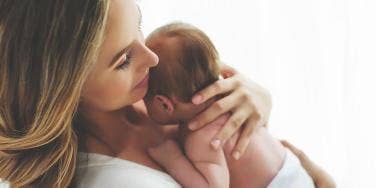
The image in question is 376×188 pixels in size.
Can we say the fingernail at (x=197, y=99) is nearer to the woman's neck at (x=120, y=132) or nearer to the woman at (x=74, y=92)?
the woman at (x=74, y=92)

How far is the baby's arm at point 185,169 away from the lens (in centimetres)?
111

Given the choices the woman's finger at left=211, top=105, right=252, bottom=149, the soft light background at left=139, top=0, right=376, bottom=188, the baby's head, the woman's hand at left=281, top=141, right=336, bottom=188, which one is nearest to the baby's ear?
the baby's head

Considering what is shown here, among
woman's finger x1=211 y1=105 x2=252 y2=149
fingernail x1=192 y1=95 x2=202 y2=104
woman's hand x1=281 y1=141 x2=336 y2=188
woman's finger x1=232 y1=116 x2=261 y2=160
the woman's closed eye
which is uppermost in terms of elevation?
the woman's closed eye

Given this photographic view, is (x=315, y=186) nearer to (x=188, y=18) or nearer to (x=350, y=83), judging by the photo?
(x=350, y=83)

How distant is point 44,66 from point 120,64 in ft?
0.50

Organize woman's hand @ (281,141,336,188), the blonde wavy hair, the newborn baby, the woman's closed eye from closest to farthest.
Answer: the blonde wavy hair < the woman's closed eye < the newborn baby < woman's hand @ (281,141,336,188)

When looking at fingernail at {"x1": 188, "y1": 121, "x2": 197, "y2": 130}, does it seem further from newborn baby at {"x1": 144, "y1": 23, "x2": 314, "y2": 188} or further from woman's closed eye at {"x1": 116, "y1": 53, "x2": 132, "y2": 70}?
woman's closed eye at {"x1": 116, "y1": 53, "x2": 132, "y2": 70}

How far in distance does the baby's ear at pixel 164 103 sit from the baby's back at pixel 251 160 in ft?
0.23

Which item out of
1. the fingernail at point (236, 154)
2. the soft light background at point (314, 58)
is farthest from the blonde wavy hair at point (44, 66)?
the soft light background at point (314, 58)

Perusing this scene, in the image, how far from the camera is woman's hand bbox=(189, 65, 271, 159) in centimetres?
116

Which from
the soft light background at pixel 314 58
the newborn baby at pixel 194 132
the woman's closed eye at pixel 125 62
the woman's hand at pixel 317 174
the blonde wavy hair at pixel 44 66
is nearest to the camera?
the blonde wavy hair at pixel 44 66

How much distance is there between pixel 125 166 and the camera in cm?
108

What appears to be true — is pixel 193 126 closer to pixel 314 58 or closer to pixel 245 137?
pixel 245 137

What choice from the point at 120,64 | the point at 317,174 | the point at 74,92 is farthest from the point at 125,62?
the point at 317,174
